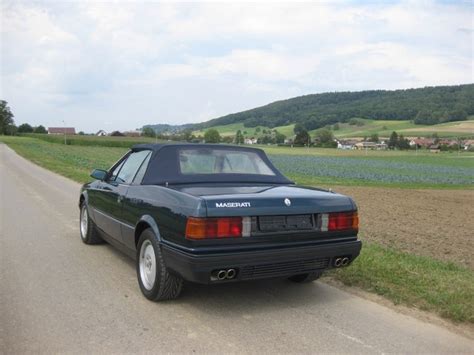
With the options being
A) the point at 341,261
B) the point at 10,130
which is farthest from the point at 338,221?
the point at 10,130

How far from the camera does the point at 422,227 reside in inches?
403

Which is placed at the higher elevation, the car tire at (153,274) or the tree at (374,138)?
the car tire at (153,274)

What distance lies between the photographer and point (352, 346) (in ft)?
12.1

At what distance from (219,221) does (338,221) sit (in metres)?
1.32

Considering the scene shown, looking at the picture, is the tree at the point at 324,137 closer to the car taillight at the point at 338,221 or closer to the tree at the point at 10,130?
the tree at the point at 10,130

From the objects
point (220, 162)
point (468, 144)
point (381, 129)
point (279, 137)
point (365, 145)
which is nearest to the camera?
point (220, 162)

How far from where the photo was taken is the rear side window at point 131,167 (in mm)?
5637

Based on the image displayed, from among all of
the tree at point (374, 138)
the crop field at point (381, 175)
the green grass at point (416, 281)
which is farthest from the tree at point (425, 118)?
the green grass at point (416, 281)

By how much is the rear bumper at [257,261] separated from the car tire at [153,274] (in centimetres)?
16

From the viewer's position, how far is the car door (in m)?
5.65

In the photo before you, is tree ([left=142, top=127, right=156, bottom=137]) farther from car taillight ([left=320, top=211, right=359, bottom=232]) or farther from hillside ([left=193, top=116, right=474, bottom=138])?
car taillight ([left=320, top=211, right=359, bottom=232])

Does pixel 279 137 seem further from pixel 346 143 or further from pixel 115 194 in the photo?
pixel 115 194

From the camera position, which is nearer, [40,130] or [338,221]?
[338,221]

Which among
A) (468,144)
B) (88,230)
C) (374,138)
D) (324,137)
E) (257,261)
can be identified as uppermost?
(257,261)
